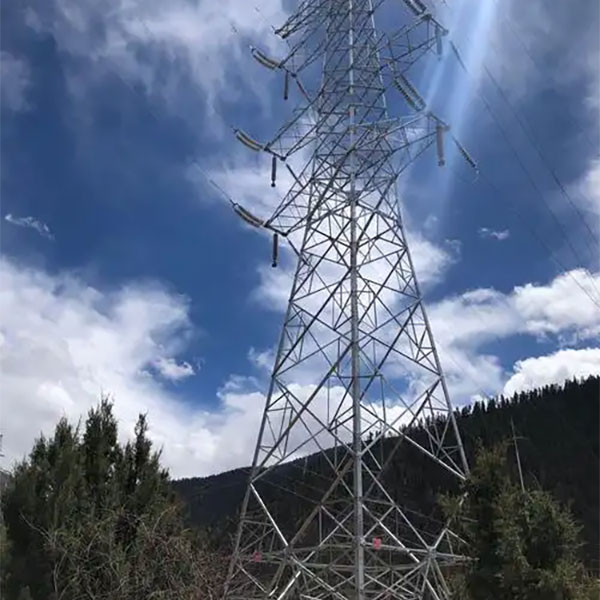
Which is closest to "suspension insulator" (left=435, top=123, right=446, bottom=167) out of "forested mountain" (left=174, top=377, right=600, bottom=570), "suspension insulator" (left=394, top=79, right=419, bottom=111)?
"suspension insulator" (left=394, top=79, right=419, bottom=111)

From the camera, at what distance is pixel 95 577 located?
909 cm

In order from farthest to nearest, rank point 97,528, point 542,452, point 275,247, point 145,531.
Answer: point 542,452, point 275,247, point 97,528, point 145,531

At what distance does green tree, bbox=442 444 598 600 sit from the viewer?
6.80 m

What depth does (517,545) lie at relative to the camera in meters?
7.03

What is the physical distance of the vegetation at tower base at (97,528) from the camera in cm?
821

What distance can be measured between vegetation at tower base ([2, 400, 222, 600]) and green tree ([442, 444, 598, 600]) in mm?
3129

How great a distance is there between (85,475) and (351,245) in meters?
6.24

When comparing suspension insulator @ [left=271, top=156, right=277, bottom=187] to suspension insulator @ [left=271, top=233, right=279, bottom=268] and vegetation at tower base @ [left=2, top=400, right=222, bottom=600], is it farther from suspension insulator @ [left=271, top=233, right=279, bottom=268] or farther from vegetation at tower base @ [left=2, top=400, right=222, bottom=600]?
vegetation at tower base @ [left=2, top=400, right=222, bottom=600]

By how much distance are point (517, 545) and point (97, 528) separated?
202 inches

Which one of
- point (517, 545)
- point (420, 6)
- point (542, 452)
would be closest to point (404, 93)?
point (420, 6)

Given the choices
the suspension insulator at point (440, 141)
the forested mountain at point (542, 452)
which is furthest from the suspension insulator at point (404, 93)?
the forested mountain at point (542, 452)

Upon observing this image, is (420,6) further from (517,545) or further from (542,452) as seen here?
(542,452)

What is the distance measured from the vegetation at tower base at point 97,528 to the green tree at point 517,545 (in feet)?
10.3

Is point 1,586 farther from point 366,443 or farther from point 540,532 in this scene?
point 540,532
